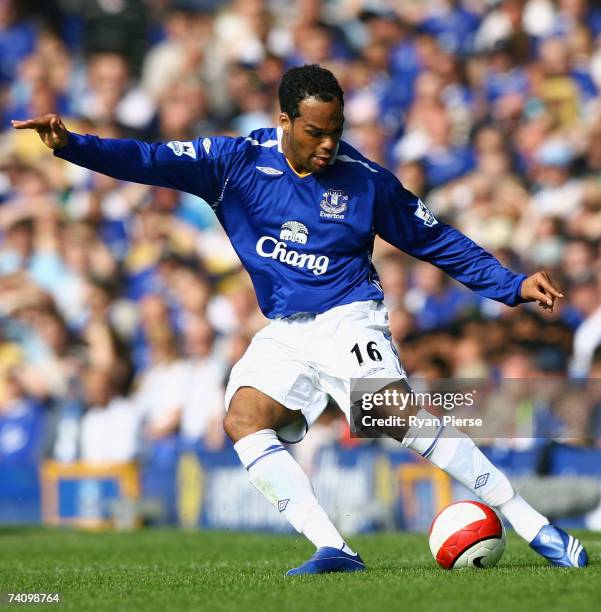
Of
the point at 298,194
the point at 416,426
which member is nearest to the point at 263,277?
the point at 298,194

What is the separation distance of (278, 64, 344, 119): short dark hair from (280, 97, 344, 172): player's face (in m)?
0.03

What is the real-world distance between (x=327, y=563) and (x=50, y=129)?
2.53 meters

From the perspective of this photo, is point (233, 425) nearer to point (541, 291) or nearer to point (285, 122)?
point (285, 122)

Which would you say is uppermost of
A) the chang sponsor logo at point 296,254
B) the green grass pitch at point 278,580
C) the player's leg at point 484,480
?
the chang sponsor logo at point 296,254

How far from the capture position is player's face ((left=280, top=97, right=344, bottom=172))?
6383 millimetres

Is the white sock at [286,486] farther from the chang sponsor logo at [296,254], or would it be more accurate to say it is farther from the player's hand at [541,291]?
the player's hand at [541,291]

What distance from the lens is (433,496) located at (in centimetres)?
1121

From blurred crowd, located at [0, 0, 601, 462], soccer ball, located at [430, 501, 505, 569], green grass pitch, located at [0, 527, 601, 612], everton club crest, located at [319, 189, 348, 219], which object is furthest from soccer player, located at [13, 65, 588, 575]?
blurred crowd, located at [0, 0, 601, 462]

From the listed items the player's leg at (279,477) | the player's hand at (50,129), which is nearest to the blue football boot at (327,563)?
the player's leg at (279,477)

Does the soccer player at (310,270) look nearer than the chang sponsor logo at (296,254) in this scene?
Yes

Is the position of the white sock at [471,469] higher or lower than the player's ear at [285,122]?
lower

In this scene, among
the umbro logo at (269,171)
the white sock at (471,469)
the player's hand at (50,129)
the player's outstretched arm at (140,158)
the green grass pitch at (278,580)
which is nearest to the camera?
the green grass pitch at (278,580)

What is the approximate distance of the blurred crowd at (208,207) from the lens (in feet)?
41.7

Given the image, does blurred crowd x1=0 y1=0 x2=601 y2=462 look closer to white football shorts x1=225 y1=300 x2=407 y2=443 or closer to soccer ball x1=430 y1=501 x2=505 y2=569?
soccer ball x1=430 y1=501 x2=505 y2=569
